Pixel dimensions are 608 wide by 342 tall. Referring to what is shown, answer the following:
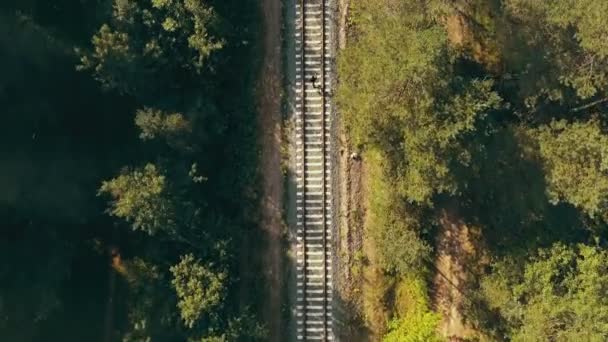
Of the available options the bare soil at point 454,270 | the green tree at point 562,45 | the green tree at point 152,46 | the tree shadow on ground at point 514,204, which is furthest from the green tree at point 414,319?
the green tree at point 152,46

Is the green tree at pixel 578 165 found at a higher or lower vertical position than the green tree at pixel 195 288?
higher

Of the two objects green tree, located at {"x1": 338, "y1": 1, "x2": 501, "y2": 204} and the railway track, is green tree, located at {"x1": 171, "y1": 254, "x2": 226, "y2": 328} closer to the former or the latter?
the railway track

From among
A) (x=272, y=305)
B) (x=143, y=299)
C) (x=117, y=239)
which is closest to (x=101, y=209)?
(x=117, y=239)

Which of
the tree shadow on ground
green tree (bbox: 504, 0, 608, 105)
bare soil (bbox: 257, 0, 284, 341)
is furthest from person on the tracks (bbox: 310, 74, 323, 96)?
green tree (bbox: 504, 0, 608, 105)

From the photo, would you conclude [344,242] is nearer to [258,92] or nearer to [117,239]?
[258,92]

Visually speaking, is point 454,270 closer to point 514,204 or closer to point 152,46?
point 514,204

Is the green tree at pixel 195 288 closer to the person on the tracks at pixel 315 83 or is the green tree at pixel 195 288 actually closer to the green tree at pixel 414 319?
the green tree at pixel 414 319
